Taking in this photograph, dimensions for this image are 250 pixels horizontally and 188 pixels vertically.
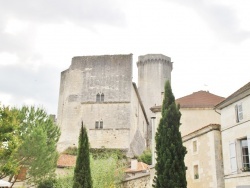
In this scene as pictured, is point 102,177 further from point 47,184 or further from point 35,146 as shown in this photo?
point 35,146

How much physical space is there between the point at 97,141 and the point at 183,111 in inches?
975

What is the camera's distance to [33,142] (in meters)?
28.5

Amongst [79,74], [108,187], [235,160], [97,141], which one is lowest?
[108,187]

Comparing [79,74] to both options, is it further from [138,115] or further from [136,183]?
[136,183]

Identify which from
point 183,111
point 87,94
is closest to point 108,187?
point 183,111

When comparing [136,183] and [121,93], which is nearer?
[136,183]

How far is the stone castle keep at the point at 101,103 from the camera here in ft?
164

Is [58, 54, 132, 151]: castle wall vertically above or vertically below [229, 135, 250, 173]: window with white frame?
above

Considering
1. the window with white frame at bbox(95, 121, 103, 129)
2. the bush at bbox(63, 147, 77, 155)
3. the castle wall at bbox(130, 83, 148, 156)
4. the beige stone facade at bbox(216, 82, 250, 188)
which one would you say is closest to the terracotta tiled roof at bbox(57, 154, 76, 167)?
the bush at bbox(63, 147, 77, 155)

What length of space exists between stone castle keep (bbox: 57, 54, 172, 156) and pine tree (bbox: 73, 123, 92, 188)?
31.4m

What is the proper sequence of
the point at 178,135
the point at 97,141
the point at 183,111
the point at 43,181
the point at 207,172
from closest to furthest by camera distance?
the point at 178,135 → the point at 207,172 → the point at 183,111 → the point at 43,181 → the point at 97,141

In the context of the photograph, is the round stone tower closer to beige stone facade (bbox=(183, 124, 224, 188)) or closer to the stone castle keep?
the stone castle keep

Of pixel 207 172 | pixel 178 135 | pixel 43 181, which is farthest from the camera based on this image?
pixel 43 181

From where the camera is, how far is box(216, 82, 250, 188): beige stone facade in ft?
57.5
